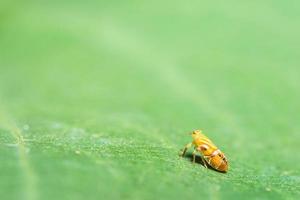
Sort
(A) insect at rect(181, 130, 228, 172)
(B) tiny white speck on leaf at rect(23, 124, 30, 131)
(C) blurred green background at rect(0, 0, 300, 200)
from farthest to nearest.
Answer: (B) tiny white speck on leaf at rect(23, 124, 30, 131) → (A) insect at rect(181, 130, 228, 172) → (C) blurred green background at rect(0, 0, 300, 200)

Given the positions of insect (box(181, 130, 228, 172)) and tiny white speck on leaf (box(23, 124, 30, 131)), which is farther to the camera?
tiny white speck on leaf (box(23, 124, 30, 131))

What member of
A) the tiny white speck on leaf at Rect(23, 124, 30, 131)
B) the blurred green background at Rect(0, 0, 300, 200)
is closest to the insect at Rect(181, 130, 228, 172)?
the blurred green background at Rect(0, 0, 300, 200)

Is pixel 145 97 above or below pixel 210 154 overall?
above

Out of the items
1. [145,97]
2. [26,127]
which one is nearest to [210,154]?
[26,127]

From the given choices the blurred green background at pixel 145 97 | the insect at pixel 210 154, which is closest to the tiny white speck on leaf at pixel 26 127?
the blurred green background at pixel 145 97

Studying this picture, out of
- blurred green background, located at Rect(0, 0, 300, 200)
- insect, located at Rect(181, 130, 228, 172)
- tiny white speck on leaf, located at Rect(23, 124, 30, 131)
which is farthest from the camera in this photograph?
tiny white speck on leaf, located at Rect(23, 124, 30, 131)

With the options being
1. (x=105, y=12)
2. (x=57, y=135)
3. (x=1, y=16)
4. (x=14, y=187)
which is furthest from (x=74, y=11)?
(x=14, y=187)

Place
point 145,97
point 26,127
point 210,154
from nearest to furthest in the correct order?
point 210,154 < point 26,127 < point 145,97

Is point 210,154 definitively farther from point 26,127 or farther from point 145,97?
point 145,97

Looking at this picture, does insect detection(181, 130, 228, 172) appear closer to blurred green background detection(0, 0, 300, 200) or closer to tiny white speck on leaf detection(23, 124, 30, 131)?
blurred green background detection(0, 0, 300, 200)
